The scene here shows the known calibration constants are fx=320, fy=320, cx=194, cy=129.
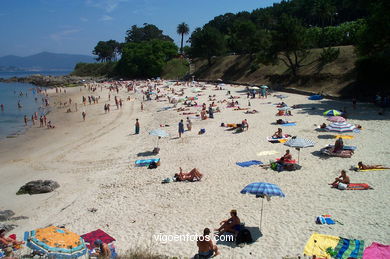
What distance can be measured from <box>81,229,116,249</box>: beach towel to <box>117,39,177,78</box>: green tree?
73.1 m

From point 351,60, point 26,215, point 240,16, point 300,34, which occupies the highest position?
point 240,16

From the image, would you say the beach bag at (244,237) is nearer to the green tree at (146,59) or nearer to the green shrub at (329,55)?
the green shrub at (329,55)

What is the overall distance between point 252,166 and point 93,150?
35.6 feet

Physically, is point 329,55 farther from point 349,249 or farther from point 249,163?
point 349,249

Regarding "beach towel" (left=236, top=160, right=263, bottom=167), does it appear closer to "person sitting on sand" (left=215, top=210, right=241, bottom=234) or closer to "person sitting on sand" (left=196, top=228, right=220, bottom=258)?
"person sitting on sand" (left=215, top=210, right=241, bottom=234)

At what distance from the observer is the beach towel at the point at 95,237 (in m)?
8.91

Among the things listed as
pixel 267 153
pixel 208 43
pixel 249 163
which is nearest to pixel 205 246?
pixel 249 163

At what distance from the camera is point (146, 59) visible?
263 ft

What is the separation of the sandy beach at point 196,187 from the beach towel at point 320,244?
0.94 feet

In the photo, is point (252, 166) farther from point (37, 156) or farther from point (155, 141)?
point (37, 156)

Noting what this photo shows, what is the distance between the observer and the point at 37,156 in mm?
20141

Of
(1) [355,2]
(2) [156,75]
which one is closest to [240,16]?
(2) [156,75]

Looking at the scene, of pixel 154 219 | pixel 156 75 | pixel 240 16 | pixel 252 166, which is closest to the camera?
pixel 154 219

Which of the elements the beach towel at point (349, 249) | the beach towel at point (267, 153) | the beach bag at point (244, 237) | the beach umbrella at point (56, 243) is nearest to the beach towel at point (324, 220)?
the beach towel at point (349, 249)
